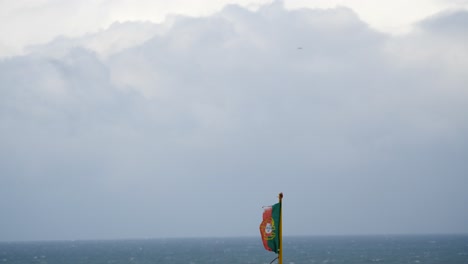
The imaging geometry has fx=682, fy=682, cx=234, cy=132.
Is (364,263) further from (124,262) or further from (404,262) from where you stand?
(124,262)

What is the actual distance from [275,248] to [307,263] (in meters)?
86.5

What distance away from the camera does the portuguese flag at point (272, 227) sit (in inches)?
854

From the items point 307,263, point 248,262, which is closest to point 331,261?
point 307,263

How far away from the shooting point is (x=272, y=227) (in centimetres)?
2175

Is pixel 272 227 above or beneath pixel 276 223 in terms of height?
beneath

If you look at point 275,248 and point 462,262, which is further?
point 462,262

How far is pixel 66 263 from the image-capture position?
121062mm

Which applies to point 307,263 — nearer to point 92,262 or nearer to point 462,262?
point 462,262

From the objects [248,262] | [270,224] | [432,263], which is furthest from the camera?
[248,262]

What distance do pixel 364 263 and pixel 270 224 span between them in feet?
282

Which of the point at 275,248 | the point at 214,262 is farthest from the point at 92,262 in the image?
the point at 275,248

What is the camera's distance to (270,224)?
21.8 metres

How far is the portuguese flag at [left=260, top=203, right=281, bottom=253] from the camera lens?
2169 centimetres

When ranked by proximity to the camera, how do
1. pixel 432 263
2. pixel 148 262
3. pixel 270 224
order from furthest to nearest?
pixel 148 262 < pixel 432 263 < pixel 270 224
